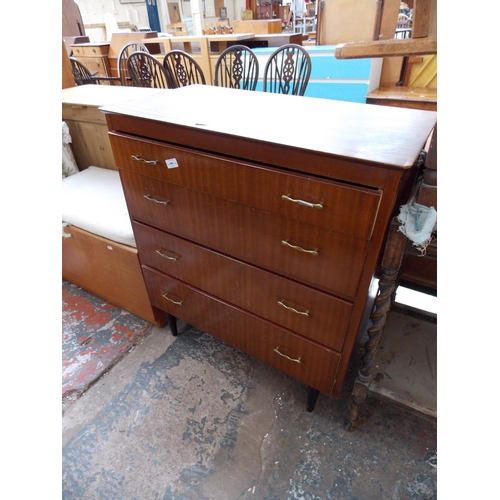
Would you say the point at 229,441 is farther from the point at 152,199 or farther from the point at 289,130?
the point at 289,130

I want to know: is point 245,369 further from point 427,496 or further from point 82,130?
point 82,130

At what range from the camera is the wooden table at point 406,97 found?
8.39 feet

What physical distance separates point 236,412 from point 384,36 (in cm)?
121

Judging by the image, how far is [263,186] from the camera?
755 millimetres

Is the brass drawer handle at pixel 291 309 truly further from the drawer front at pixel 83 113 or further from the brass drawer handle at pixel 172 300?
the drawer front at pixel 83 113

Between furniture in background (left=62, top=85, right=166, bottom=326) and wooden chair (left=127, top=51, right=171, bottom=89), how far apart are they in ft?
2.25

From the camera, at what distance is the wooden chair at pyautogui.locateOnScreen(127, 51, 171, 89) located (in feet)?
7.75

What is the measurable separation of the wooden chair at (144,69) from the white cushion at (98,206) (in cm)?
118

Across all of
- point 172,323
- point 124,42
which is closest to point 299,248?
point 172,323

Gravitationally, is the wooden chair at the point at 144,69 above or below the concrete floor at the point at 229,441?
above

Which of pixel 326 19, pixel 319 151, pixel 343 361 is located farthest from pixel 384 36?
pixel 326 19

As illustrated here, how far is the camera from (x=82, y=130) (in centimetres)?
172

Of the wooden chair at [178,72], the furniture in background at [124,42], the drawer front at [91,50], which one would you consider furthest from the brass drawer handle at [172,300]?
the drawer front at [91,50]

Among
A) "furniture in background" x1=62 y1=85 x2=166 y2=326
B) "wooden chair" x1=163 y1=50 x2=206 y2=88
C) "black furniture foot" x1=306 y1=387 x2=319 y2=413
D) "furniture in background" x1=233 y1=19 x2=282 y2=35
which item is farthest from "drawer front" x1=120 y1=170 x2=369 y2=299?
"furniture in background" x1=233 y1=19 x2=282 y2=35
